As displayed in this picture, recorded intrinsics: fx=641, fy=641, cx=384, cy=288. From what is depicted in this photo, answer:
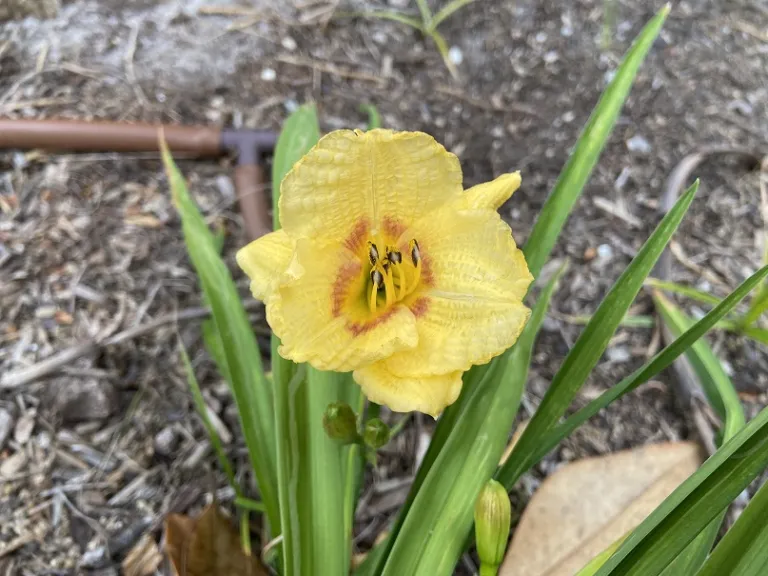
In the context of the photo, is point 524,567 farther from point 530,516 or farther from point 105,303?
point 105,303

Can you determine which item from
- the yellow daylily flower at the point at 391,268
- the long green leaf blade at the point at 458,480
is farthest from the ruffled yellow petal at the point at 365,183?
the long green leaf blade at the point at 458,480

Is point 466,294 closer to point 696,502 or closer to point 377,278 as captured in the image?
point 377,278

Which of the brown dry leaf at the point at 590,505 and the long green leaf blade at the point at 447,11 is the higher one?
the long green leaf blade at the point at 447,11

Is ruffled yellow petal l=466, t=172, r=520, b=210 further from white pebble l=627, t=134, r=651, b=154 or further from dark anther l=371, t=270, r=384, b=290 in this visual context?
white pebble l=627, t=134, r=651, b=154

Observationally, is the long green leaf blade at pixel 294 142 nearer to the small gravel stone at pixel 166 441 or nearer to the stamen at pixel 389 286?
the stamen at pixel 389 286

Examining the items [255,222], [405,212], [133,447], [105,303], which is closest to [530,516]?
[405,212]
